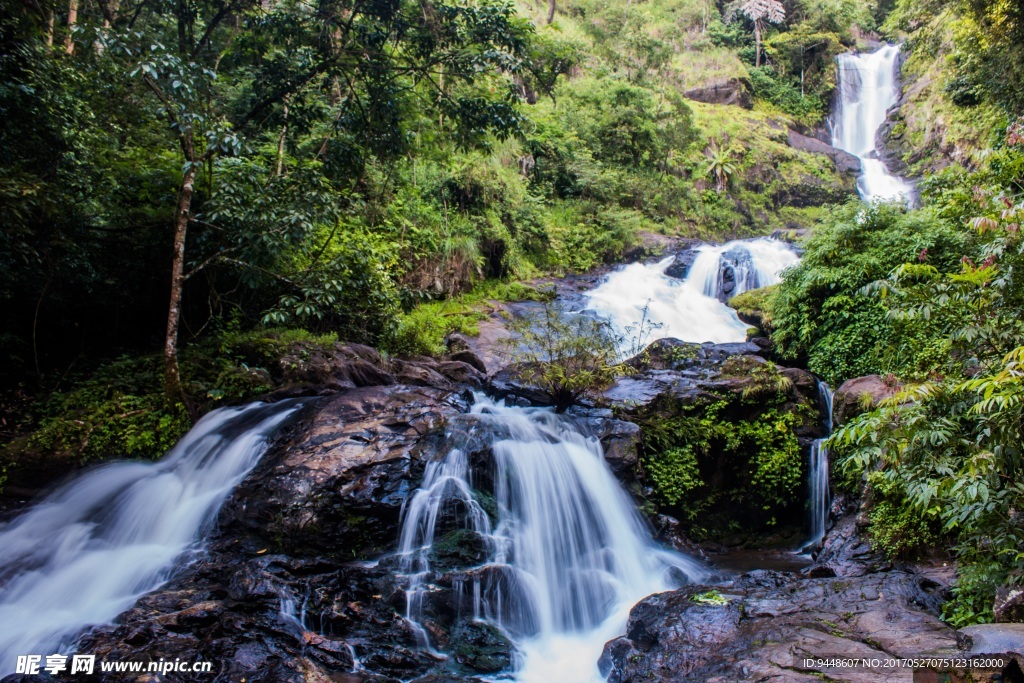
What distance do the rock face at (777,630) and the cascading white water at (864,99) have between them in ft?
94.2

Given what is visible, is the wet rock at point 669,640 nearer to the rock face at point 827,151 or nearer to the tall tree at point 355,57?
the tall tree at point 355,57

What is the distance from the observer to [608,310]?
15.1 meters

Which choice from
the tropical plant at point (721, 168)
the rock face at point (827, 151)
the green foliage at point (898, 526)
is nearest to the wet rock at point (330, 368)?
the green foliage at point (898, 526)

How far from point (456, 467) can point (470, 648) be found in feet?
6.86

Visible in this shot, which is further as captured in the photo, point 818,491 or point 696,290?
point 696,290

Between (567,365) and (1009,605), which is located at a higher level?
(567,365)

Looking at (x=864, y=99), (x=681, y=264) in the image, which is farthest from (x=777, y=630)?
(x=864, y=99)

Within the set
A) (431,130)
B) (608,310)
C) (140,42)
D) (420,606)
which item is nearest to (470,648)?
(420,606)

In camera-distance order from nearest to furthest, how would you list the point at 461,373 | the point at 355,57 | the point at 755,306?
the point at 355,57 < the point at 461,373 < the point at 755,306

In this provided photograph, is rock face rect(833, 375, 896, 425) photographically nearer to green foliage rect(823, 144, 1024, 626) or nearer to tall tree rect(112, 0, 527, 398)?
green foliage rect(823, 144, 1024, 626)

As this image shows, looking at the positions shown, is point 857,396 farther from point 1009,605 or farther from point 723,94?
point 723,94

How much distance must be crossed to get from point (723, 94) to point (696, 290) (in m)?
21.7

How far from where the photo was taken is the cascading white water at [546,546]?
5543mm

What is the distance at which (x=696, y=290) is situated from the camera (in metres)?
16.7
